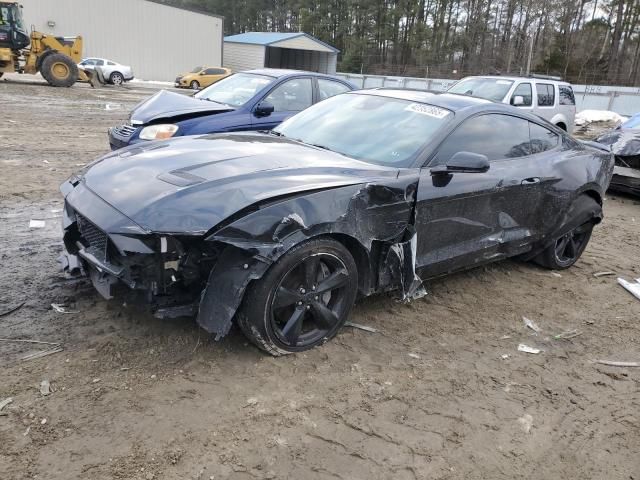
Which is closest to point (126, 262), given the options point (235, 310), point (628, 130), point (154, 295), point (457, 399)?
point (154, 295)

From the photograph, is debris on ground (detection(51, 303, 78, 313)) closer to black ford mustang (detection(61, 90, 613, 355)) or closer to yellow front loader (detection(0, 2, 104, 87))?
black ford mustang (detection(61, 90, 613, 355))

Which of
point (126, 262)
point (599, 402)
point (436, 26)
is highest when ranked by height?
point (436, 26)

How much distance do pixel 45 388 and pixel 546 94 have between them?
12691 mm

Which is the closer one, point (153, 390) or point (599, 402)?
point (153, 390)

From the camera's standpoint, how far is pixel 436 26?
53.5 meters

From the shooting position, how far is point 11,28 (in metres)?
21.1

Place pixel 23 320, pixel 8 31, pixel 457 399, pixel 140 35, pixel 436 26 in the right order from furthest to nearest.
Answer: pixel 436 26, pixel 140 35, pixel 8 31, pixel 23 320, pixel 457 399

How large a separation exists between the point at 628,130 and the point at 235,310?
908 cm

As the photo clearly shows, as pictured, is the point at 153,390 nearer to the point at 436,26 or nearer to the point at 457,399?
the point at 457,399

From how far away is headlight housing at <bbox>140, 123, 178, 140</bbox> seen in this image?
21.3 feet

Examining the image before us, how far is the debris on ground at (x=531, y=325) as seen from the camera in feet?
13.3

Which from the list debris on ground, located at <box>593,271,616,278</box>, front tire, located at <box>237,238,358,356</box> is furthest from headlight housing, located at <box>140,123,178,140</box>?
debris on ground, located at <box>593,271,616,278</box>

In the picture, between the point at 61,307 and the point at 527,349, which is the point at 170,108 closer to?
the point at 61,307

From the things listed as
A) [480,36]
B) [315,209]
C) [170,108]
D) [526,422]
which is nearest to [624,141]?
[170,108]
